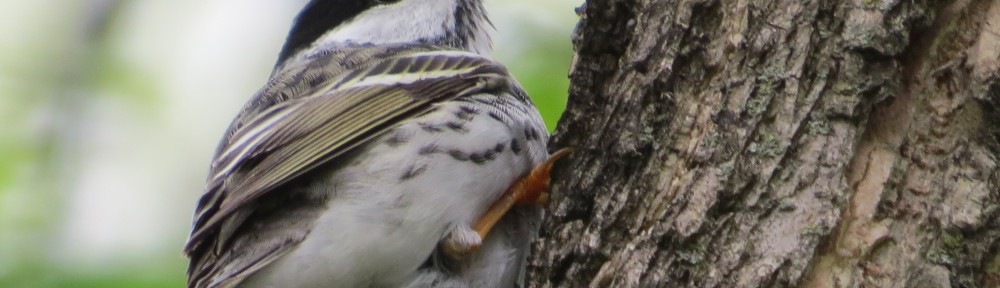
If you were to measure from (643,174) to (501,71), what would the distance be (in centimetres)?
151

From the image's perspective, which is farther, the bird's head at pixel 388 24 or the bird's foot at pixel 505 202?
the bird's head at pixel 388 24

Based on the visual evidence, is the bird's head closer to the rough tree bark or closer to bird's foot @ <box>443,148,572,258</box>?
bird's foot @ <box>443,148,572,258</box>

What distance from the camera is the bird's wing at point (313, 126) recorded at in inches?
143

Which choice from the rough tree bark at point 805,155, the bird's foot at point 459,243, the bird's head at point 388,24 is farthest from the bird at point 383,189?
the bird's head at point 388,24

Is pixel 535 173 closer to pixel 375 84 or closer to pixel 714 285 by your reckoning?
pixel 375 84

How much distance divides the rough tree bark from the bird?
59cm

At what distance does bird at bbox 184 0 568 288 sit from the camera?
3.53m

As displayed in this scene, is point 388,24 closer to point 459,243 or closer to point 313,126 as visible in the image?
point 313,126

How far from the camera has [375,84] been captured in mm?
4371

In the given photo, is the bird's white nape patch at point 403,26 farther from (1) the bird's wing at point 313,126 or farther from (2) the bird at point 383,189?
(2) the bird at point 383,189

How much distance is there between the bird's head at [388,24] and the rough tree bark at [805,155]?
266 cm

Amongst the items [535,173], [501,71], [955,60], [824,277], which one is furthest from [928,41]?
[501,71]

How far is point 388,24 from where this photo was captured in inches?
232

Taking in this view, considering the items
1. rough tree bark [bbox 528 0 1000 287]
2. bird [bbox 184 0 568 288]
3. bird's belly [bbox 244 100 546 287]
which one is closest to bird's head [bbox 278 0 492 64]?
bird [bbox 184 0 568 288]
